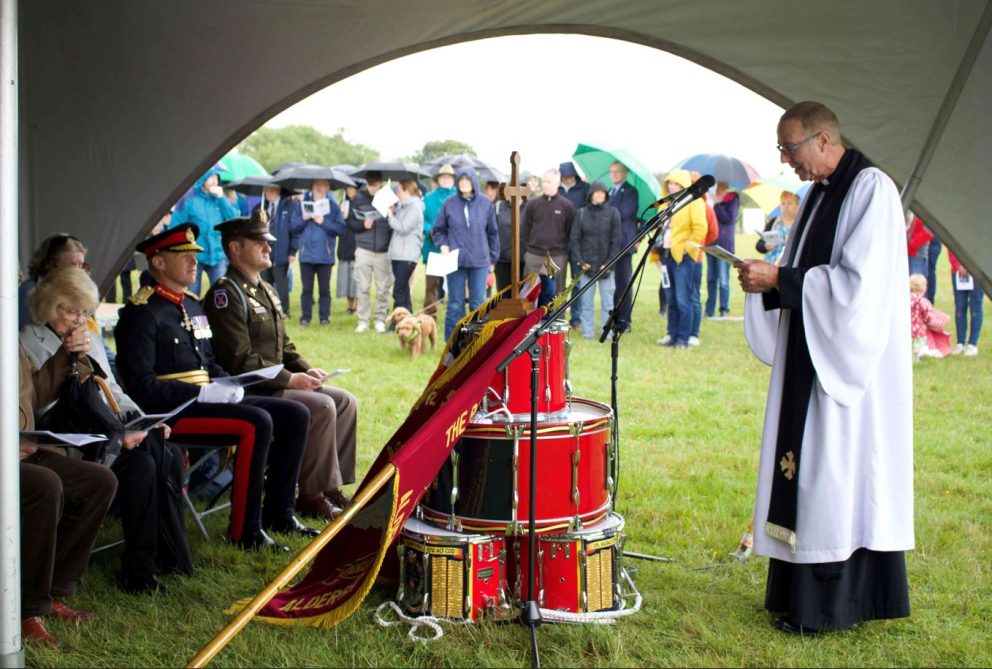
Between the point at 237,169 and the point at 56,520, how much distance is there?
49.8ft

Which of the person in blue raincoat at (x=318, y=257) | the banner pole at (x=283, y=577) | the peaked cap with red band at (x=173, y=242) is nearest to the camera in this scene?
the banner pole at (x=283, y=577)

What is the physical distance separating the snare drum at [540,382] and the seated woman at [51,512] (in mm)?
1614

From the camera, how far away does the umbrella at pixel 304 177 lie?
1591cm

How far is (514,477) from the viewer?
4086 millimetres

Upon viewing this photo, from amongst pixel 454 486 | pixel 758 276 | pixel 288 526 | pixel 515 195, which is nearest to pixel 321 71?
pixel 515 195

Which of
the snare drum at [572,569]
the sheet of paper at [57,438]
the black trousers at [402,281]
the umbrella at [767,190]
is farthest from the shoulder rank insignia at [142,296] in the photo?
the umbrella at [767,190]

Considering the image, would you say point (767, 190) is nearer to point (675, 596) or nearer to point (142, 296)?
point (675, 596)

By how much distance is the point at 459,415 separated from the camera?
12.9ft

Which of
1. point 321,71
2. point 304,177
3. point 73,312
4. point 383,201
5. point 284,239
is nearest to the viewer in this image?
point 73,312

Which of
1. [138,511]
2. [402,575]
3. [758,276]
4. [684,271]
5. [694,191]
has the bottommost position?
[402,575]

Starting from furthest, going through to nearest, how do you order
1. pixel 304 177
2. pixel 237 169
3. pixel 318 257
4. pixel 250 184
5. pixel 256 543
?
pixel 237 169 → pixel 250 184 → pixel 304 177 → pixel 318 257 → pixel 256 543

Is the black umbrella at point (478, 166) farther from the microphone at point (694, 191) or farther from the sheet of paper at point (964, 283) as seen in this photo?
the microphone at point (694, 191)

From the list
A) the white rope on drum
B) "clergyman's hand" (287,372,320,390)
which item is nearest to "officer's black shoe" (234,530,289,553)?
"clergyman's hand" (287,372,320,390)

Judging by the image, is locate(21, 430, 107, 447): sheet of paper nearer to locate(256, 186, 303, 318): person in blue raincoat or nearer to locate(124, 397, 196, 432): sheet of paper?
locate(124, 397, 196, 432): sheet of paper
